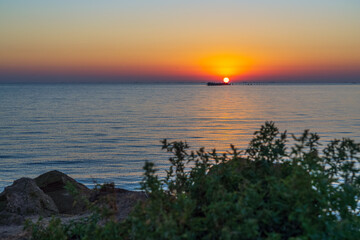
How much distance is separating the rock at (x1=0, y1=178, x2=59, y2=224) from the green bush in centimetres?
623

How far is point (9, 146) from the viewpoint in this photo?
28.4 metres

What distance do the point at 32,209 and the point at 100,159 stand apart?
14.4 m

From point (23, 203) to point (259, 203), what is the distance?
8.40 meters

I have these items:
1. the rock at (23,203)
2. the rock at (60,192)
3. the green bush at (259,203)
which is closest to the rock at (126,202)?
the rock at (60,192)

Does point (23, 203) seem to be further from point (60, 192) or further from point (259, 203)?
point (259, 203)

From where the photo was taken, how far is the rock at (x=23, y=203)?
9573 mm

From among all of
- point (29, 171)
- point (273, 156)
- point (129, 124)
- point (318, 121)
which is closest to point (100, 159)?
point (29, 171)

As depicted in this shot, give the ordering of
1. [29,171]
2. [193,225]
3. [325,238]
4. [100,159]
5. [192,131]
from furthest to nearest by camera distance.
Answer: [192,131], [100,159], [29,171], [193,225], [325,238]

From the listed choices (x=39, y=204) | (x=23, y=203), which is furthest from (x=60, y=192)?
(x=23, y=203)

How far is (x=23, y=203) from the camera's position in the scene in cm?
1015

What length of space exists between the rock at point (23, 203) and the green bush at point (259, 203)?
20.4 feet

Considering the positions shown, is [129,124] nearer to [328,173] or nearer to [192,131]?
[192,131]

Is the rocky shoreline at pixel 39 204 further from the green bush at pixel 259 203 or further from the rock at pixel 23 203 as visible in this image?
the green bush at pixel 259 203

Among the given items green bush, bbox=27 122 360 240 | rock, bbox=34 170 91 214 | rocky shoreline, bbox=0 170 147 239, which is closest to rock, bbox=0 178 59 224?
rocky shoreline, bbox=0 170 147 239
